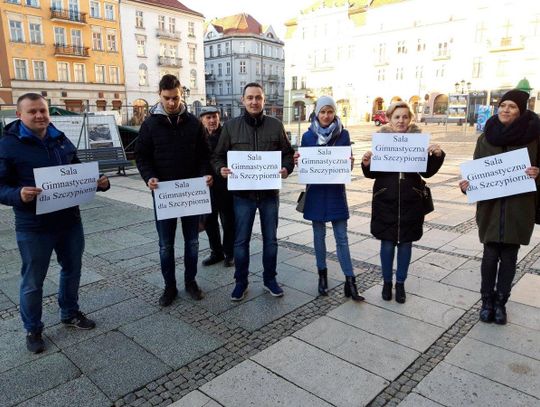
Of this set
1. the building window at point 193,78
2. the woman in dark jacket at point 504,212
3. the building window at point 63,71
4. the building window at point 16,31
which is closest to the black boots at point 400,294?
the woman in dark jacket at point 504,212

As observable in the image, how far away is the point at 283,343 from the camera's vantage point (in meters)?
3.36

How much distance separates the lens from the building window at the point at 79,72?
42.1 m

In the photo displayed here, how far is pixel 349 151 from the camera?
3965 mm

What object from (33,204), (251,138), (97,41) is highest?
(97,41)

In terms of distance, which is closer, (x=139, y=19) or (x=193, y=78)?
(x=139, y=19)

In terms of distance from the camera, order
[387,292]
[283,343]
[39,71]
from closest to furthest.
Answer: [283,343], [387,292], [39,71]

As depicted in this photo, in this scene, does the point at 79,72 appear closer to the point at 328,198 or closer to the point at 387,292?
the point at 328,198

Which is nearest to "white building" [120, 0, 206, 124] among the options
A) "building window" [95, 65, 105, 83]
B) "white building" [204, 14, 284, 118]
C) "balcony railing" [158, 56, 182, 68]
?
"balcony railing" [158, 56, 182, 68]

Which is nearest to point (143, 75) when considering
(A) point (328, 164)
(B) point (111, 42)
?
(B) point (111, 42)

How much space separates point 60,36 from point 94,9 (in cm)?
470

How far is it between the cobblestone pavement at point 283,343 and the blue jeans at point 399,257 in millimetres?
280

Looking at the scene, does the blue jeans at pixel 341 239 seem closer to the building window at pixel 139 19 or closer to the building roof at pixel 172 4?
the building window at pixel 139 19

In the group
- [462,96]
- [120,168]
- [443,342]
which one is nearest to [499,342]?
[443,342]

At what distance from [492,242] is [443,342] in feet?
3.07
